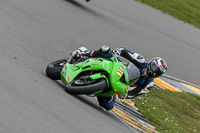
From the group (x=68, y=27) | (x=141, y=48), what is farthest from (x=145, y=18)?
(x=68, y=27)

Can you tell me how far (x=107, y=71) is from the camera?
275 inches

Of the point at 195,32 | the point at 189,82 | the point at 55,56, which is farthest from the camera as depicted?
the point at 195,32

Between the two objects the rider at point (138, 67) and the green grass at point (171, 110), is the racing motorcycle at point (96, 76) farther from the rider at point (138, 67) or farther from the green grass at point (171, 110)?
the green grass at point (171, 110)

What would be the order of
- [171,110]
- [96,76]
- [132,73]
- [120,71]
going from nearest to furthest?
[96,76] < [120,71] < [132,73] < [171,110]

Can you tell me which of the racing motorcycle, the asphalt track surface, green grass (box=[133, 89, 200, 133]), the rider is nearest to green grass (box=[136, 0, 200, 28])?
the asphalt track surface

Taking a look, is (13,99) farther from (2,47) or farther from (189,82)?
(189,82)

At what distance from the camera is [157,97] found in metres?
10.1

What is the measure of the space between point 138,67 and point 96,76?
1421 mm

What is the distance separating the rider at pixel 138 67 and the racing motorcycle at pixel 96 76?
0.17m

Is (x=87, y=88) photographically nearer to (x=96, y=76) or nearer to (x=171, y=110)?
(x=96, y=76)

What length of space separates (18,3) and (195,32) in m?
8.63

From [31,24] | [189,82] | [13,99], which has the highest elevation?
[13,99]

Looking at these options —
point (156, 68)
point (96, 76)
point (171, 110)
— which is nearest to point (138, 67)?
point (156, 68)

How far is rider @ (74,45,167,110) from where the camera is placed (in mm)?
7449
